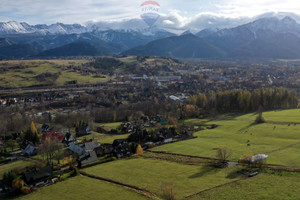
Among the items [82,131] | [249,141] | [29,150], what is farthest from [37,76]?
[249,141]

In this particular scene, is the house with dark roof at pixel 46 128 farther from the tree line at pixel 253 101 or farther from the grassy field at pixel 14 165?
the tree line at pixel 253 101

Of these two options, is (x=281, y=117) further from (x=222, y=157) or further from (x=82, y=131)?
(x=82, y=131)

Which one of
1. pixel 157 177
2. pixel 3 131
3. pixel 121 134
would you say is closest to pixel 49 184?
pixel 157 177

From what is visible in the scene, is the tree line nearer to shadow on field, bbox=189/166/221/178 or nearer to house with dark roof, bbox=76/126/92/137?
house with dark roof, bbox=76/126/92/137

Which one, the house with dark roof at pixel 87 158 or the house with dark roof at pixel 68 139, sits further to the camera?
the house with dark roof at pixel 68 139

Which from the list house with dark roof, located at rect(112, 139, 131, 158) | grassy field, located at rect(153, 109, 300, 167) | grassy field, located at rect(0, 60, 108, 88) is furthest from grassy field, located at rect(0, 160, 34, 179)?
grassy field, located at rect(0, 60, 108, 88)

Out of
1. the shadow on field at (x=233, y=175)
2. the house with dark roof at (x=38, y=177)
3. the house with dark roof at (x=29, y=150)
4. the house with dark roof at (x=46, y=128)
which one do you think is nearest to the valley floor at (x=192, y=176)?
the shadow on field at (x=233, y=175)
